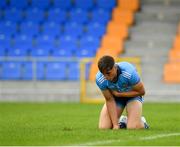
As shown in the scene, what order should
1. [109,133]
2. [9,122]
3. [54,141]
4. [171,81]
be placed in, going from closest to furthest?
[54,141] < [109,133] < [9,122] < [171,81]

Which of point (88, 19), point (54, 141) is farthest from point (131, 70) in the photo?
point (88, 19)

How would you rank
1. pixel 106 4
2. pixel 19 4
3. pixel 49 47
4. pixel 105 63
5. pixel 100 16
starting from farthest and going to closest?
pixel 19 4
pixel 106 4
pixel 100 16
pixel 49 47
pixel 105 63

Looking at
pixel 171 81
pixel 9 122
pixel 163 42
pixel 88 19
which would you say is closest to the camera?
pixel 9 122

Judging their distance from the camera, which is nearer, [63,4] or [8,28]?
[8,28]

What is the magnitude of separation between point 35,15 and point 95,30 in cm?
259

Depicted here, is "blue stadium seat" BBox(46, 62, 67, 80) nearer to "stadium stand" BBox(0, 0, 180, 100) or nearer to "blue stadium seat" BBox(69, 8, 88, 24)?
"stadium stand" BBox(0, 0, 180, 100)

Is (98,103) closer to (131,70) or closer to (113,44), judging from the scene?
(113,44)

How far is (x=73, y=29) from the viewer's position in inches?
1053

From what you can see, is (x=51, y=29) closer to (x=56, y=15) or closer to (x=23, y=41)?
(x=56, y=15)

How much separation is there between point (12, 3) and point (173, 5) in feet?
20.1

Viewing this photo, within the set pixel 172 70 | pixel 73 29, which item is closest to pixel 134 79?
pixel 172 70

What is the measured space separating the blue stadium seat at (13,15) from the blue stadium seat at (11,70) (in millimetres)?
4238

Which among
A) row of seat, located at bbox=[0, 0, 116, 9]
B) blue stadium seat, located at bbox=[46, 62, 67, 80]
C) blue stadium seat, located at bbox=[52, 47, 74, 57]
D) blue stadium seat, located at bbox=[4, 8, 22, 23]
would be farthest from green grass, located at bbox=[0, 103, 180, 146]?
row of seat, located at bbox=[0, 0, 116, 9]

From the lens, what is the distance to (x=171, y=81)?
23.0 m
